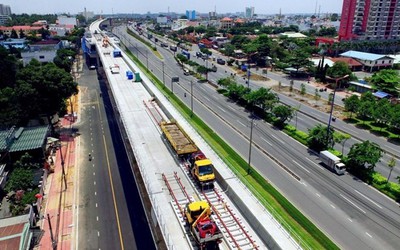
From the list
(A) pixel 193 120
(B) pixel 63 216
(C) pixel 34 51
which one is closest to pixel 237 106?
(A) pixel 193 120

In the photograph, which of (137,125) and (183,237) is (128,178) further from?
(183,237)

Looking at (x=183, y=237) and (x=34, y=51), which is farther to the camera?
(x=34, y=51)

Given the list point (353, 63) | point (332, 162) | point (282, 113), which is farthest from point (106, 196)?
point (353, 63)

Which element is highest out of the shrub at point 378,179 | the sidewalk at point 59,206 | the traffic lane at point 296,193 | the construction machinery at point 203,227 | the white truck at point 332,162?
the construction machinery at point 203,227

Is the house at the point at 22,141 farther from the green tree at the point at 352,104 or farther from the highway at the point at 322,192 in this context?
the green tree at the point at 352,104

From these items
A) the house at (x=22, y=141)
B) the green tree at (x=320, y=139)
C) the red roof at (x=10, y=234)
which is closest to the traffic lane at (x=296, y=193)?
the green tree at (x=320, y=139)

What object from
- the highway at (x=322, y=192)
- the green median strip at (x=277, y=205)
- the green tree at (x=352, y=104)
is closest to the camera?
the green median strip at (x=277, y=205)

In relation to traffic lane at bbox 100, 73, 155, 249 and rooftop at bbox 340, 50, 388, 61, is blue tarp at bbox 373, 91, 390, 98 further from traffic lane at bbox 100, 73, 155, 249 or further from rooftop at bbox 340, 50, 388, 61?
traffic lane at bbox 100, 73, 155, 249
